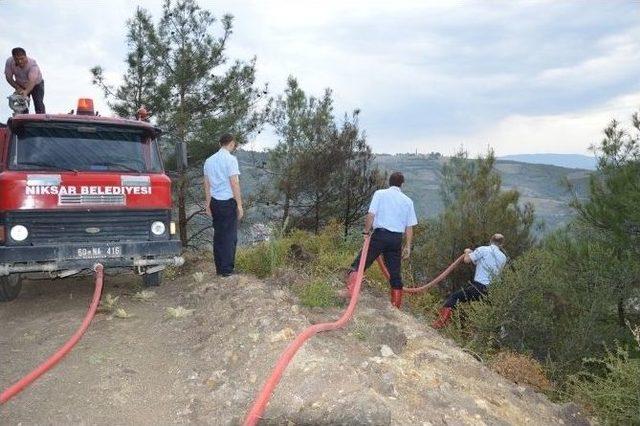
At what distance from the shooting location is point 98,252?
6.02 metres

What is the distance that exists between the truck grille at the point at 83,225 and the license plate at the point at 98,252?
0.15m

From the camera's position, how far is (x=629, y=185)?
1399cm

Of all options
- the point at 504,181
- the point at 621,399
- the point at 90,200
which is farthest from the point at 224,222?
the point at 504,181

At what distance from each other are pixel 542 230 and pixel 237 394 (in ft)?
53.9

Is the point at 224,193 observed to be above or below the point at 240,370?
above

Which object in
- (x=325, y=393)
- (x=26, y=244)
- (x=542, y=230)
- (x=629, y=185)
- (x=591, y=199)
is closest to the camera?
(x=325, y=393)

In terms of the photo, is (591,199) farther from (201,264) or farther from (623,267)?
(201,264)

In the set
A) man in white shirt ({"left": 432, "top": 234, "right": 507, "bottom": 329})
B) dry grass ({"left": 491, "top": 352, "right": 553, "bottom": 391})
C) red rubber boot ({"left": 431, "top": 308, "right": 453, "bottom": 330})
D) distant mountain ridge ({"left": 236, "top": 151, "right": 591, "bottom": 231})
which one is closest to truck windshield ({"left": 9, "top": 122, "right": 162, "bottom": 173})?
red rubber boot ({"left": 431, "top": 308, "right": 453, "bottom": 330})

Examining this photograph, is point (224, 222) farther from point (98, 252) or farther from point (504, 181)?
point (504, 181)

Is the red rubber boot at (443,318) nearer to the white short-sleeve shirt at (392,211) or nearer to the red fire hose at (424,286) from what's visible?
the red fire hose at (424,286)

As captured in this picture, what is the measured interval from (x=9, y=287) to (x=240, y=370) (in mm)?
4153

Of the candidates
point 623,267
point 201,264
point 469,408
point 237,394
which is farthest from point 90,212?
point 623,267

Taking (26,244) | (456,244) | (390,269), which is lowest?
(456,244)

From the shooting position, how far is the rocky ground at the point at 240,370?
146 inches
